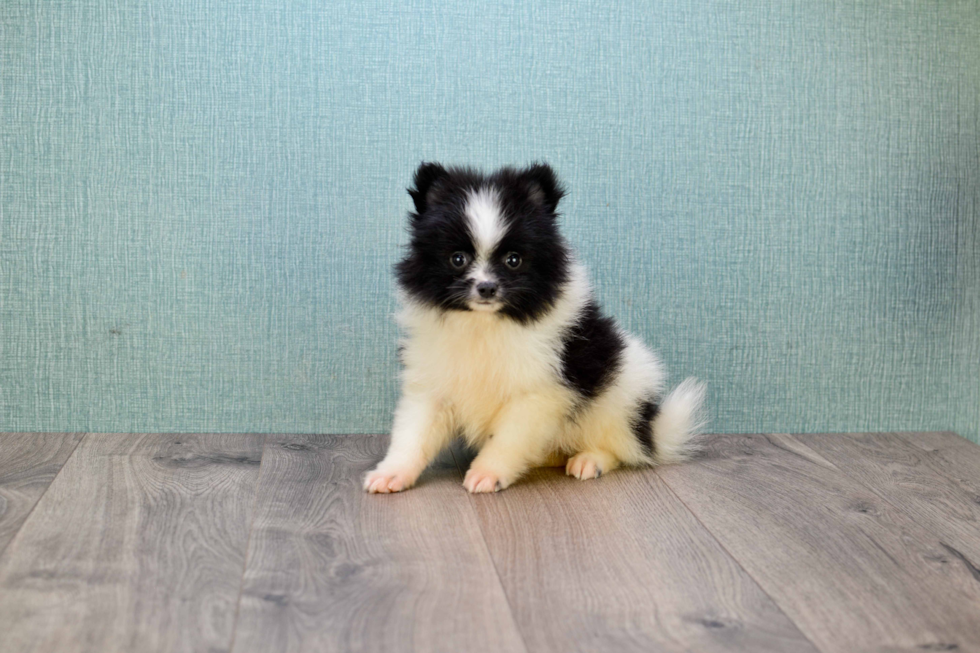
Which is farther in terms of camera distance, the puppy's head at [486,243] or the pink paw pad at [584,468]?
the pink paw pad at [584,468]

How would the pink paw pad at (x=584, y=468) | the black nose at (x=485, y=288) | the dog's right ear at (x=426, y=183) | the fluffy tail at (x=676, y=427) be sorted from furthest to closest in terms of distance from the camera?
the fluffy tail at (x=676, y=427), the pink paw pad at (x=584, y=468), the dog's right ear at (x=426, y=183), the black nose at (x=485, y=288)

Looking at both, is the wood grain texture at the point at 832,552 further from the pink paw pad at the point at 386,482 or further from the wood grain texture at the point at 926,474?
the pink paw pad at the point at 386,482

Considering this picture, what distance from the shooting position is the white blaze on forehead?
2.11 metres

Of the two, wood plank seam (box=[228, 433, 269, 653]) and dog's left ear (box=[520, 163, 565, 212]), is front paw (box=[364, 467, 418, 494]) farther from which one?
dog's left ear (box=[520, 163, 565, 212])

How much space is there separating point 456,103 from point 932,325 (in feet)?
5.14

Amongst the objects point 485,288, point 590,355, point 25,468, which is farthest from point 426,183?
point 25,468

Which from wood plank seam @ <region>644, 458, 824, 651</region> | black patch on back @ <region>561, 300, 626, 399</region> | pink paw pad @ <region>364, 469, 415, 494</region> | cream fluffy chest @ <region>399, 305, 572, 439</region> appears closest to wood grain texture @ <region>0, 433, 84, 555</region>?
pink paw pad @ <region>364, 469, 415, 494</region>

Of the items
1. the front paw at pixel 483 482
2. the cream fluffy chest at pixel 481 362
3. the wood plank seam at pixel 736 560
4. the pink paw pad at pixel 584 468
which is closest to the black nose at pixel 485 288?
the cream fluffy chest at pixel 481 362

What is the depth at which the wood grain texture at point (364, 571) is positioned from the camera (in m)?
1.44

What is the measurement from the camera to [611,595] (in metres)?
1.61

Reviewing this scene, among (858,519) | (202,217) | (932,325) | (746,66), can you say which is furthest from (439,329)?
(932,325)

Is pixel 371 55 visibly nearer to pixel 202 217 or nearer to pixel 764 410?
pixel 202 217

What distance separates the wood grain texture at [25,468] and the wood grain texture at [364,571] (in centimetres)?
48

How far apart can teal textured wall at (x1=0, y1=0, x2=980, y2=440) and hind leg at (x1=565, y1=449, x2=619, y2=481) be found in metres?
0.48
